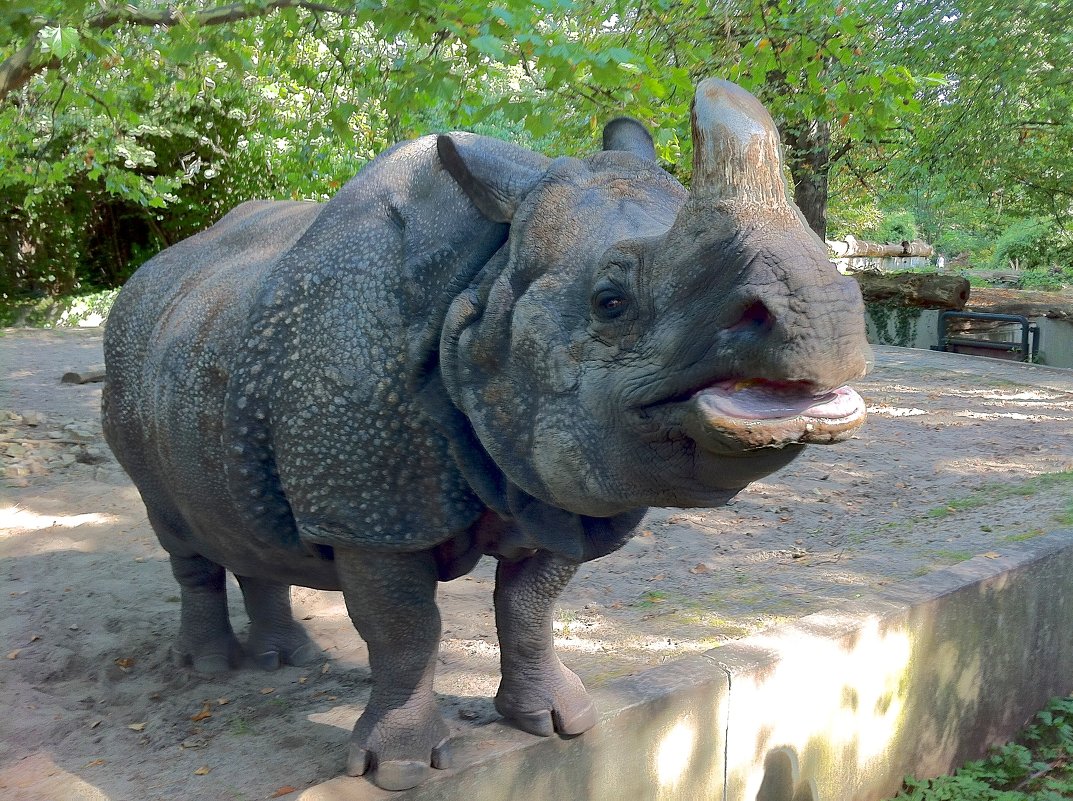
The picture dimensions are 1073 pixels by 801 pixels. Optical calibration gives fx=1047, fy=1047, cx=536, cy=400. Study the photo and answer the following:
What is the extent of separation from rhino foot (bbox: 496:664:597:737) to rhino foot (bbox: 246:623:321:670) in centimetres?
131

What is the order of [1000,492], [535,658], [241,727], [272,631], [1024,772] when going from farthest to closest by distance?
[1000,492], [1024,772], [272,631], [241,727], [535,658]

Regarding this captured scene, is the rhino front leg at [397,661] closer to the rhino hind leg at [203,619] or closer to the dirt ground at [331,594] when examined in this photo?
the dirt ground at [331,594]

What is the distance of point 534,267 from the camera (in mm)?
2199

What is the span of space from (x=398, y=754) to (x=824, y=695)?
1673 mm

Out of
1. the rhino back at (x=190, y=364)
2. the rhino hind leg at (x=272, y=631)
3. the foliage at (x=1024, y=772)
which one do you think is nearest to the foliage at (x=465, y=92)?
the rhino back at (x=190, y=364)

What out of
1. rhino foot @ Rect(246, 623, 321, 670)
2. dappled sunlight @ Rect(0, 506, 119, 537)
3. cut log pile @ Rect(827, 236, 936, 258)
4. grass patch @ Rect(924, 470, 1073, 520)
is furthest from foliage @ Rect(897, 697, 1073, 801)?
cut log pile @ Rect(827, 236, 936, 258)

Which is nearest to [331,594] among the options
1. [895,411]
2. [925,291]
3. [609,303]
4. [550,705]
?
[550,705]

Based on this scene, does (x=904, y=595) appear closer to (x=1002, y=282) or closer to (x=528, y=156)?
(x=528, y=156)

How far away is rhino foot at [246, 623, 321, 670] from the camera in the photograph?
163 inches

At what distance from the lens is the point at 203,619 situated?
4.04 m

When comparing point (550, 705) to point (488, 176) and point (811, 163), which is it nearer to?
point (488, 176)

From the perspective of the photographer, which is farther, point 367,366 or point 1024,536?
point 1024,536

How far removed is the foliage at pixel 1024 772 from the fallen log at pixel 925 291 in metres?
11.3

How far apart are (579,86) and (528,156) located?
313cm
